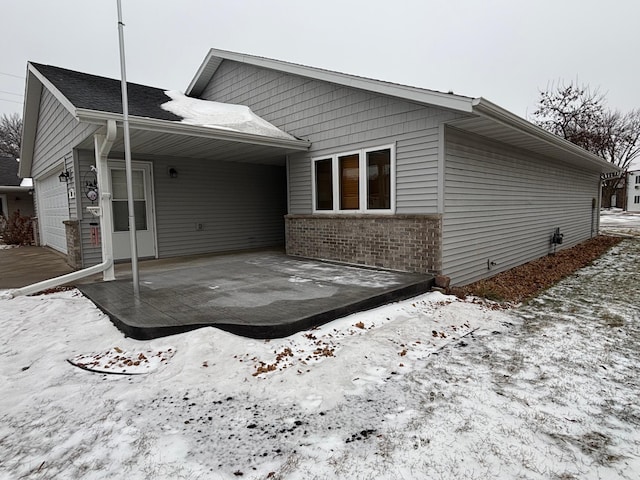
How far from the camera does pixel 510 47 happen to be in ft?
91.0

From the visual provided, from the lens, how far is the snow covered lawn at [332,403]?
200 cm

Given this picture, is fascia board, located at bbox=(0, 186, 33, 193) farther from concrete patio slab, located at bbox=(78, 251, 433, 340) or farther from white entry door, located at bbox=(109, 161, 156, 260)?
concrete patio slab, located at bbox=(78, 251, 433, 340)

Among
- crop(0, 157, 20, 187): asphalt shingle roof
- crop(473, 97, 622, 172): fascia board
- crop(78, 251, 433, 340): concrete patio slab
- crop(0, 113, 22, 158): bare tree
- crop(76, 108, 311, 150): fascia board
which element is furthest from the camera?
crop(0, 113, 22, 158): bare tree

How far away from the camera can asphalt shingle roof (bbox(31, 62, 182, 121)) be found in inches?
231

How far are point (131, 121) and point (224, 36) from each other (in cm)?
3040

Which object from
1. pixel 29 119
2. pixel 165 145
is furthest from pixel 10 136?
pixel 165 145

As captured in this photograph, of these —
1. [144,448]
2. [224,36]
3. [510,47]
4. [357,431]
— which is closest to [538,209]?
[357,431]

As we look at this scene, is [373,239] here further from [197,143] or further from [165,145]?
[165,145]

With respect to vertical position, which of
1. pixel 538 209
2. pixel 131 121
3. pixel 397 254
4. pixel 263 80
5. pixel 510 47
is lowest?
pixel 397 254

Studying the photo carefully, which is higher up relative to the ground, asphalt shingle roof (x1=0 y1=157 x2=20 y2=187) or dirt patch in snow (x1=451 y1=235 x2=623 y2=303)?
asphalt shingle roof (x1=0 y1=157 x2=20 y2=187)

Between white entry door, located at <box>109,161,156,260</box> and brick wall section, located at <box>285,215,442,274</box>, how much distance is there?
3071mm

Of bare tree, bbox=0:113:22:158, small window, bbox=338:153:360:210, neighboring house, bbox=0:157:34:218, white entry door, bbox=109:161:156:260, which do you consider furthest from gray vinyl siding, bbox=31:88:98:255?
bare tree, bbox=0:113:22:158

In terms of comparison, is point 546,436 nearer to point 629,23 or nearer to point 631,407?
point 631,407

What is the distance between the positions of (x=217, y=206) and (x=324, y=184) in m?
3.17
